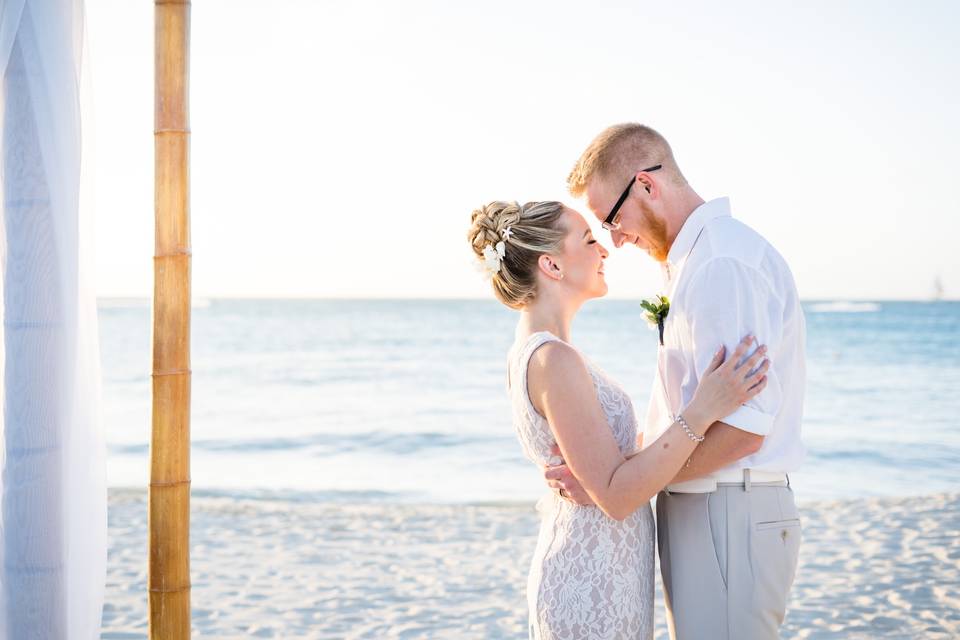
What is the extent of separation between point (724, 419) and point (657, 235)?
0.67m

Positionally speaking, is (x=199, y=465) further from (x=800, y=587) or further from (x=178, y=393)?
(x=178, y=393)

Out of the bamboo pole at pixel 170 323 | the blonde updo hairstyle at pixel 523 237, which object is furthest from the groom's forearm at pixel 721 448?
the bamboo pole at pixel 170 323

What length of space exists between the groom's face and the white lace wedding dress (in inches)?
16.5

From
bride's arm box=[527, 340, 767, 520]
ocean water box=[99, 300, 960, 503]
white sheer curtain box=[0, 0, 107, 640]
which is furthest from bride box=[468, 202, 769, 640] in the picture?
ocean water box=[99, 300, 960, 503]

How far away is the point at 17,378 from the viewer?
8.54 feet

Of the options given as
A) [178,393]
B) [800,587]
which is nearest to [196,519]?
[800,587]

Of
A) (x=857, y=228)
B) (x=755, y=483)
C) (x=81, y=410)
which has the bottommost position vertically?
(x=755, y=483)

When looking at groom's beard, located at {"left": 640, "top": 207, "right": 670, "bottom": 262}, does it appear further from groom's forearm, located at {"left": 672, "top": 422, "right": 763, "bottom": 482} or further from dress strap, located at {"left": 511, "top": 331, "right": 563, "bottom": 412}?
groom's forearm, located at {"left": 672, "top": 422, "right": 763, "bottom": 482}

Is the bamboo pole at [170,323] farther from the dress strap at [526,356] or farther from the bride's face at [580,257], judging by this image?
the bride's face at [580,257]

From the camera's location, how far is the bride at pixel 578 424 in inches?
97.3

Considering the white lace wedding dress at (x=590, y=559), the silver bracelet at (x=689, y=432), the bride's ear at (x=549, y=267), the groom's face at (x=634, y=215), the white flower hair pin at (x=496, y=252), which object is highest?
the groom's face at (x=634, y=215)

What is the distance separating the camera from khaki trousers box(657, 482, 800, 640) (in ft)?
8.35

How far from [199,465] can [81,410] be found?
9.73 meters

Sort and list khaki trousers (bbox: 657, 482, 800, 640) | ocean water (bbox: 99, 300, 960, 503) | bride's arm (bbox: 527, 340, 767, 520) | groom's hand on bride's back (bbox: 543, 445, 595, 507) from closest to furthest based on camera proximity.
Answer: bride's arm (bbox: 527, 340, 767, 520)
khaki trousers (bbox: 657, 482, 800, 640)
groom's hand on bride's back (bbox: 543, 445, 595, 507)
ocean water (bbox: 99, 300, 960, 503)
